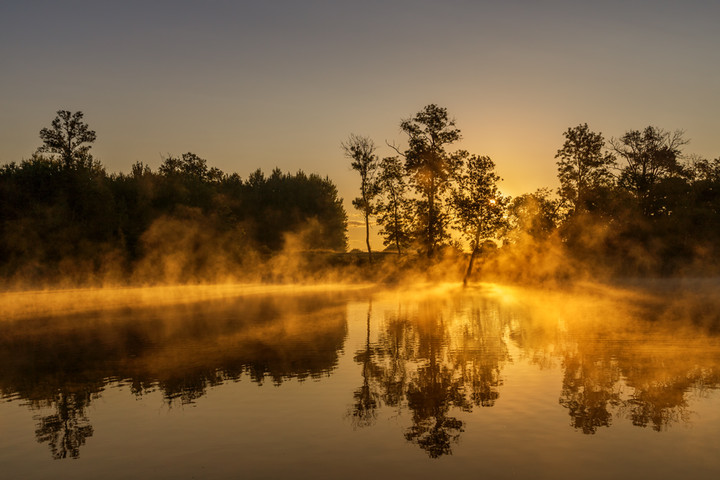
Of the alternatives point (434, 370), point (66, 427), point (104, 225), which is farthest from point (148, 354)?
point (104, 225)

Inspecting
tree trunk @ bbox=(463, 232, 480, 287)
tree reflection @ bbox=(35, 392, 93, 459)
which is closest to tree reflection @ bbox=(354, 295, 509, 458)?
tree reflection @ bbox=(35, 392, 93, 459)

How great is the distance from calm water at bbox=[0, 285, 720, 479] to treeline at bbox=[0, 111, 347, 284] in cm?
3786

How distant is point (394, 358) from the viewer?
74.3 feet

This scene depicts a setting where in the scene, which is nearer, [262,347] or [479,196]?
[262,347]

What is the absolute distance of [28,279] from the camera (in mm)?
66375

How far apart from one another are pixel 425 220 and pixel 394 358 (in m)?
58.5

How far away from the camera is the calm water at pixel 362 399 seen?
470 inches

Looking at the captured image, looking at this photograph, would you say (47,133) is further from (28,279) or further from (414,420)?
(414,420)

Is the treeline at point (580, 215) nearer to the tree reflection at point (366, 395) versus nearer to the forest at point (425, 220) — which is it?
the forest at point (425, 220)

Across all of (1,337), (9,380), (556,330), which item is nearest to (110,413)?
(9,380)

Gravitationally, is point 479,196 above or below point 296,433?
above

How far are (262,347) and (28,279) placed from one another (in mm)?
52046

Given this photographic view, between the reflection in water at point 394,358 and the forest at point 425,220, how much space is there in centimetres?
3681

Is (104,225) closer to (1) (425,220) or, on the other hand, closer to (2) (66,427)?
(1) (425,220)
